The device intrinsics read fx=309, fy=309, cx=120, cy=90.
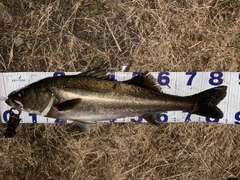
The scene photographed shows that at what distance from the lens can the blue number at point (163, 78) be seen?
3.62 metres

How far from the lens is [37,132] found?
3930 mm

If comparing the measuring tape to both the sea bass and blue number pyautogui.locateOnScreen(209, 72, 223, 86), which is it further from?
the sea bass

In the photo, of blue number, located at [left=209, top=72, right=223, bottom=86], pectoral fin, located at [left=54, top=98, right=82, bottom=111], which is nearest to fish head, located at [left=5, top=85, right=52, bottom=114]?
pectoral fin, located at [left=54, top=98, right=82, bottom=111]

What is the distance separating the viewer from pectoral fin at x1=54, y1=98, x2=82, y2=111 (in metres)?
3.03

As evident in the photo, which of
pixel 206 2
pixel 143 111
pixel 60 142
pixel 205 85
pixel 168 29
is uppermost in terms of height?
pixel 206 2

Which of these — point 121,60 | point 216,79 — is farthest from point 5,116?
point 216,79

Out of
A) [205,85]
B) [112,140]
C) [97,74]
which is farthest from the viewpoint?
[112,140]

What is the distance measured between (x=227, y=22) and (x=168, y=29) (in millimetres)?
699

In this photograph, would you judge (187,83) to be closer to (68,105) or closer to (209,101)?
(209,101)

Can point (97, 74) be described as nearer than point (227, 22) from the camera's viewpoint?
Yes

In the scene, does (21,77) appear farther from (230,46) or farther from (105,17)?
(230,46)

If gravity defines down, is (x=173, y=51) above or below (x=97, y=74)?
above

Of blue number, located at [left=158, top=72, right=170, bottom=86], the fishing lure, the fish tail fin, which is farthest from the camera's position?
blue number, located at [left=158, top=72, right=170, bottom=86]

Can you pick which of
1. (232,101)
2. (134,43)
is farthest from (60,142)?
(232,101)
